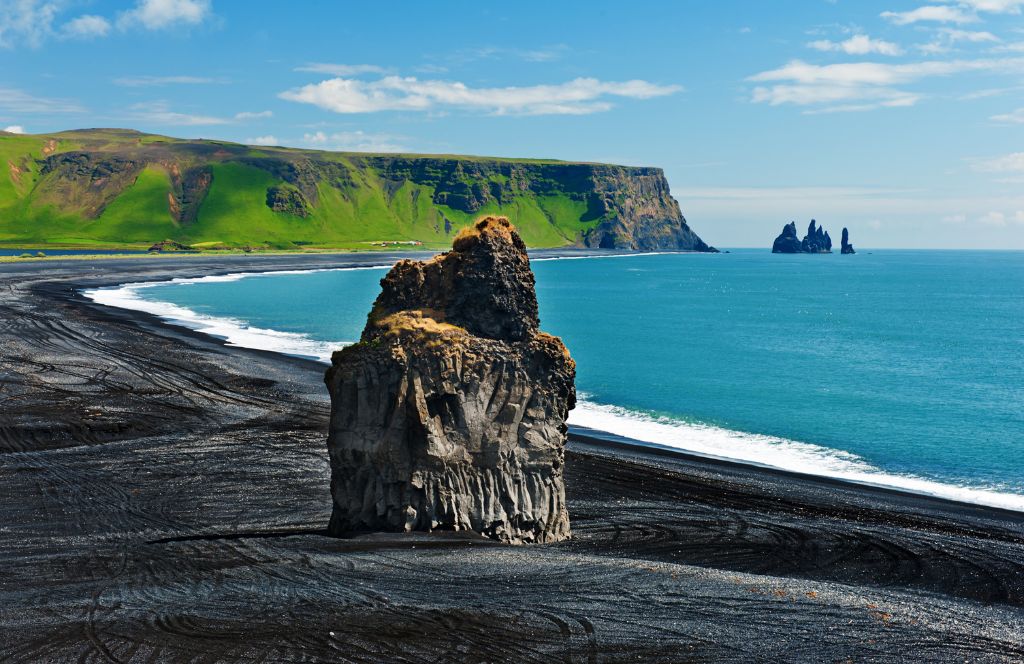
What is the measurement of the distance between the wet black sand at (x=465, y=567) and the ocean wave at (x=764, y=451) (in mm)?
2375

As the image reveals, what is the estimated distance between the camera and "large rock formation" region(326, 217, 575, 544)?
23453mm

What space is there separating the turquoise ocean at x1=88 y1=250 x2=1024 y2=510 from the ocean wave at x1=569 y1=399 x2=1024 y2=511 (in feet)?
0.42

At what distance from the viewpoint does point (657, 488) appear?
104 ft

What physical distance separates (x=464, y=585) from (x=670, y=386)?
41.3 meters

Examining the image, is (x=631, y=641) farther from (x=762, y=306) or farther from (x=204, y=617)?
(x=762, y=306)

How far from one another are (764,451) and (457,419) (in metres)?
21.9

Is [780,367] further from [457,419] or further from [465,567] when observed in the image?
[465,567]

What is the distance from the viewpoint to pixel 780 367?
7131 cm

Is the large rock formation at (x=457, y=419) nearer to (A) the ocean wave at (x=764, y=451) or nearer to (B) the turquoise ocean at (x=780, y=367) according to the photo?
(A) the ocean wave at (x=764, y=451)

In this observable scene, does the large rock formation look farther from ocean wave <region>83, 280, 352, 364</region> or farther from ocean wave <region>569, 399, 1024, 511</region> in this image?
ocean wave <region>83, 280, 352, 364</region>

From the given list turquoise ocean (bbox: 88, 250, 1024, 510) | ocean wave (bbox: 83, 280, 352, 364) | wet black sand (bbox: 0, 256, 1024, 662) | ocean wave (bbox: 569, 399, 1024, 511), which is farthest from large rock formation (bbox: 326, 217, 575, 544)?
ocean wave (bbox: 83, 280, 352, 364)

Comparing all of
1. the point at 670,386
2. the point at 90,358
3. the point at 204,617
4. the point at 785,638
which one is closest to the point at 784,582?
the point at 785,638

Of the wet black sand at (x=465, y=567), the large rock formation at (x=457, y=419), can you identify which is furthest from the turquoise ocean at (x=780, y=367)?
the large rock formation at (x=457, y=419)

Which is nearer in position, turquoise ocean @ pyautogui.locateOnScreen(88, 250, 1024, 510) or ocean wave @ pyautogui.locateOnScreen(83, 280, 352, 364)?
turquoise ocean @ pyautogui.locateOnScreen(88, 250, 1024, 510)
